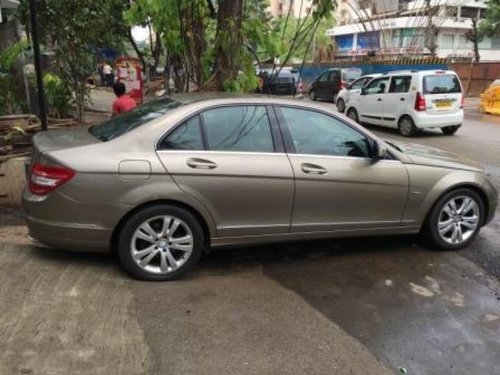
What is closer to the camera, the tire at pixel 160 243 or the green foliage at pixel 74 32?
the tire at pixel 160 243

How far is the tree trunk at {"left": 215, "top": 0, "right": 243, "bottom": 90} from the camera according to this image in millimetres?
6875

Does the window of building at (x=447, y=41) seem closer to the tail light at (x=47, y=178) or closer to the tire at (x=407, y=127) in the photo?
the tire at (x=407, y=127)

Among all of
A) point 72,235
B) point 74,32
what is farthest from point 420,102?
point 72,235

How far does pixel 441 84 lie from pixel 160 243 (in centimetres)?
1190

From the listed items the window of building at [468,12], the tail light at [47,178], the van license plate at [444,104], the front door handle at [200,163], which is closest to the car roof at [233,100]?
the front door handle at [200,163]

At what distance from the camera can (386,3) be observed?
52.3 metres

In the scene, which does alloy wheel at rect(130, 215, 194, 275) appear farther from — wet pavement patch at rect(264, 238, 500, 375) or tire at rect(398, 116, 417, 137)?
tire at rect(398, 116, 417, 137)

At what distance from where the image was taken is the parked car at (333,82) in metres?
24.7

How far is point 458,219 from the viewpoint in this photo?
5.69 meters

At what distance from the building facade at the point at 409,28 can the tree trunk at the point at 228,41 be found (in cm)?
966

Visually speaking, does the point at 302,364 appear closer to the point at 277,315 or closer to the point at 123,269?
the point at 277,315

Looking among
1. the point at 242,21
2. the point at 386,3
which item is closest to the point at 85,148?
the point at 242,21

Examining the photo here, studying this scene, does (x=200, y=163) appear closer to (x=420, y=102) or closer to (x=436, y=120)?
(x=420, y=102)

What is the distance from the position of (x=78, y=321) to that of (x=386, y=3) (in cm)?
5344
